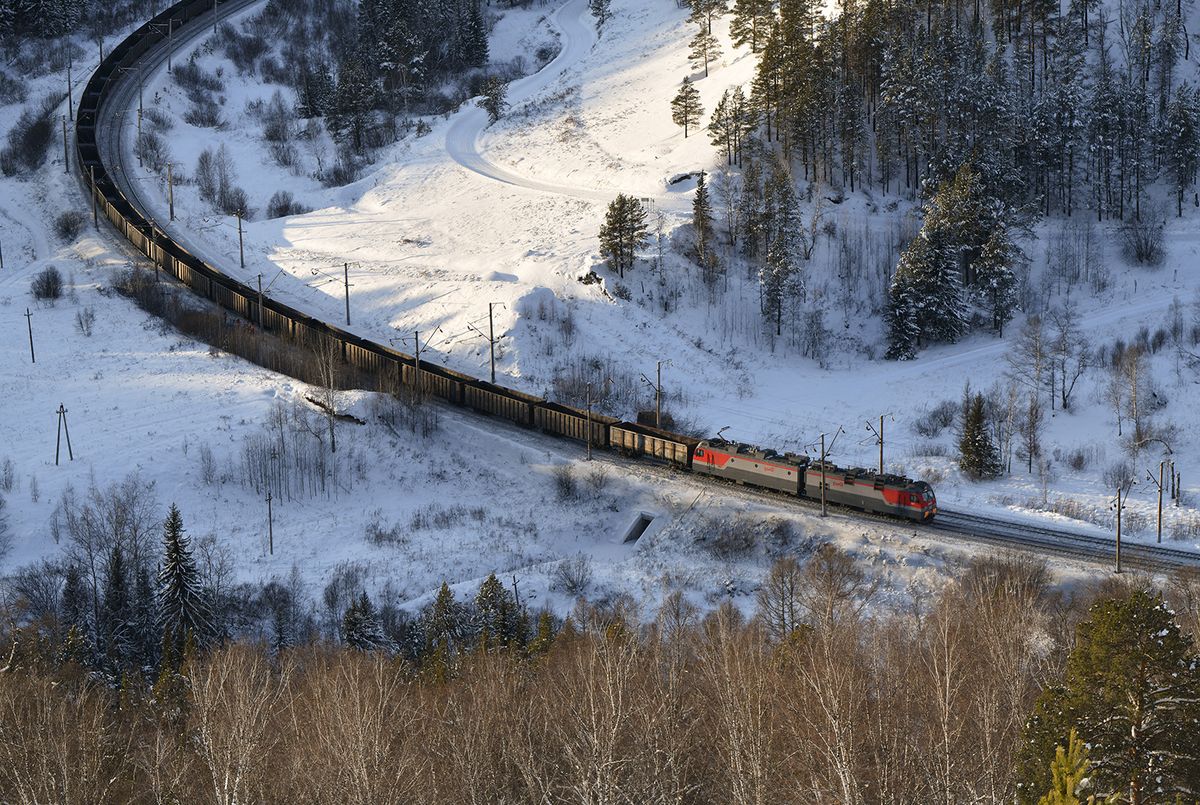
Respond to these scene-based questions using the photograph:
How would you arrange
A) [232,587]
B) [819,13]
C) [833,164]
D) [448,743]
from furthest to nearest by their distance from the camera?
1. [819,13]
2. [833,164]
3. [232,587]
4. [448,743]

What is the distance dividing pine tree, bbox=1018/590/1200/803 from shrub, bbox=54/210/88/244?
3889 inches

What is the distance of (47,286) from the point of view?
305 ft

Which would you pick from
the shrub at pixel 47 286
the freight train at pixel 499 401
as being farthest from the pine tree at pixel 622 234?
the shrub at pixel 47 286

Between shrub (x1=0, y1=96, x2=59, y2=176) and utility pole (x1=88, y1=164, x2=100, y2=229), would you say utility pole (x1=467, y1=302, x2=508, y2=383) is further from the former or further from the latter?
shrub (x1=0, y1=96, x2=59, y2=176)

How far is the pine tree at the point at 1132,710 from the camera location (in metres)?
22.5

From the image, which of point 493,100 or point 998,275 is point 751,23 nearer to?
point 493,100

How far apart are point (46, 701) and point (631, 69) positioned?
108 m

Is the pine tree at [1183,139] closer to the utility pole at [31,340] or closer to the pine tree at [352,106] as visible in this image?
the pine tree at [352,106]

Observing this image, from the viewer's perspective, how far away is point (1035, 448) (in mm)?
71250

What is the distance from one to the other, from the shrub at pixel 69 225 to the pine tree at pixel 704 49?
59.8 metres

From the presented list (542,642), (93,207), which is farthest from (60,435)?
(93,207)

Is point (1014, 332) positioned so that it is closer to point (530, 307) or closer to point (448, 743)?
point (530, 307)

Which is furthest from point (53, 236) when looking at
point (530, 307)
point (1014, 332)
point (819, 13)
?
point (1014, 332)

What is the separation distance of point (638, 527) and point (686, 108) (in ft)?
172
